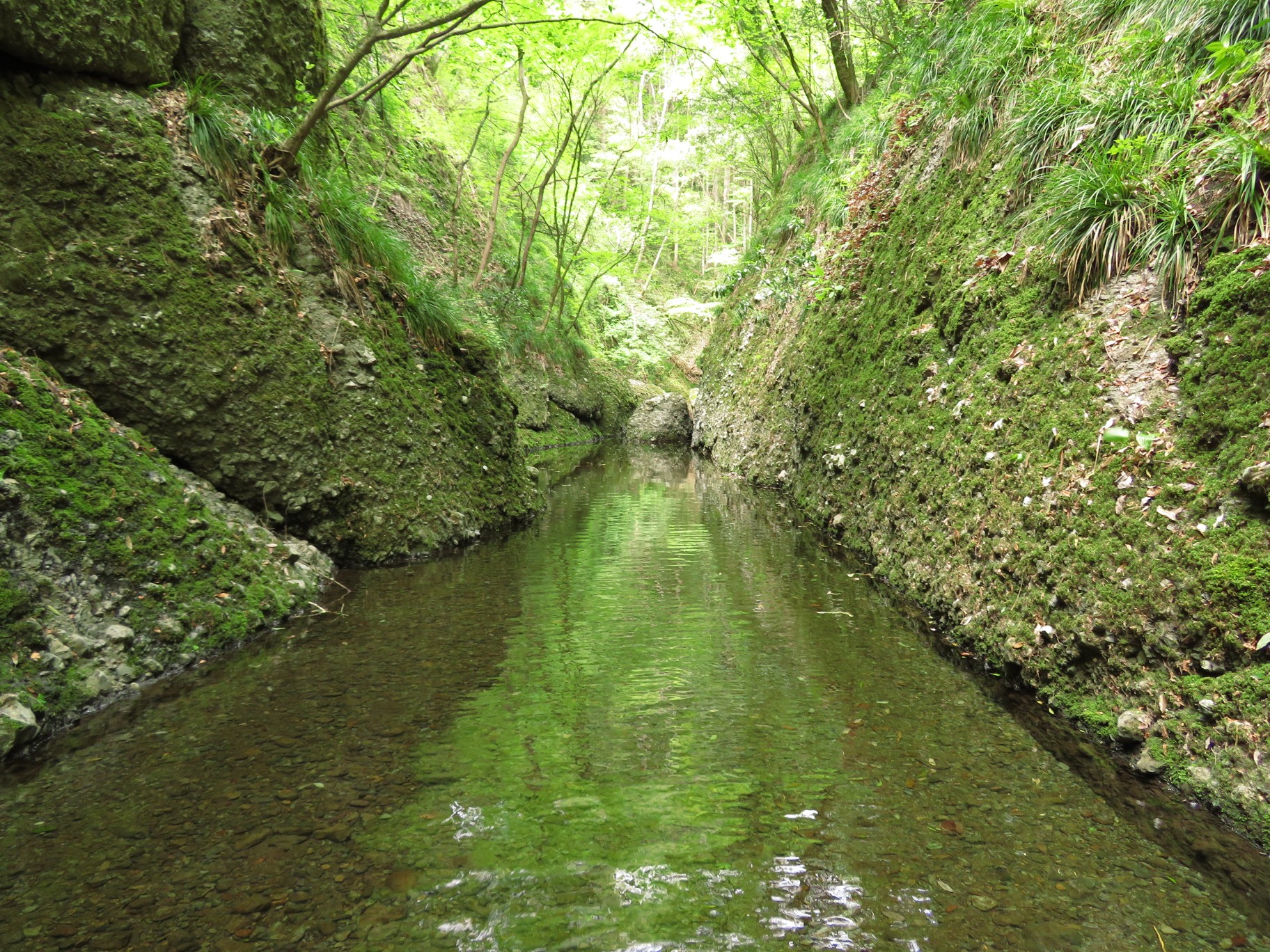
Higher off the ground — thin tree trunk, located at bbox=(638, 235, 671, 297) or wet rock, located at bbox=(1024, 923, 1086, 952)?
thin tree trunk, located at bbox=(638, 235, 671, 297)

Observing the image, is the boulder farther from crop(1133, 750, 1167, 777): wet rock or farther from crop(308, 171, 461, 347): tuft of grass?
crop(1133, 750, 1167, 777): wet rock

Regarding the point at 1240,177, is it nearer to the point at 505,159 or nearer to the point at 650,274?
the point at 505,159

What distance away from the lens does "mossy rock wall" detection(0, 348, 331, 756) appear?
2.84m

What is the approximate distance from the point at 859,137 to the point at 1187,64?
24.5ft

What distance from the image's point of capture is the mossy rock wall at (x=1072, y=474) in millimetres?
2436

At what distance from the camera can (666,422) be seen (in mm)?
21172

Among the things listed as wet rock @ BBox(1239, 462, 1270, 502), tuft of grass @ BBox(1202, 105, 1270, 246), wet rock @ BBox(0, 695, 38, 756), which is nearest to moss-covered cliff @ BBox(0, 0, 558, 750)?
wet rock @ BBox(0, 695, 38, 756)

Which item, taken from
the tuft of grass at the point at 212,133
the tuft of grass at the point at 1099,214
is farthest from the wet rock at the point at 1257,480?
the tuft of grass at the point at 212,133

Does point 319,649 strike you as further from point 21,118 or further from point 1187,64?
point 1187,64

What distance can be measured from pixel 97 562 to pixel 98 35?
3554 mm

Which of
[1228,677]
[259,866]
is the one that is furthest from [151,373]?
[1228,677]

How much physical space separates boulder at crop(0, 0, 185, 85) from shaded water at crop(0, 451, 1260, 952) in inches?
151

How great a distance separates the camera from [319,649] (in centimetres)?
380

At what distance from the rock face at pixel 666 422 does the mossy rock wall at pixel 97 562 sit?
17.3 metres
